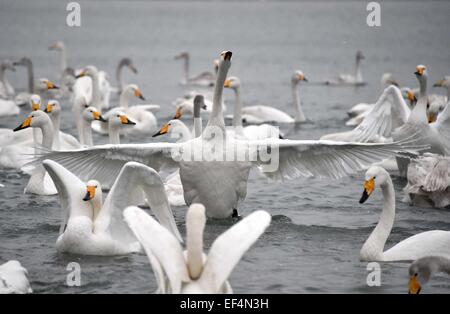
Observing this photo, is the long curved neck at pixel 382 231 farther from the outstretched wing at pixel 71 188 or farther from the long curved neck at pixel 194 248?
the outstretched wing at pixel 71 188

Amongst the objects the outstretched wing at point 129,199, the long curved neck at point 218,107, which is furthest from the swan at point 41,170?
the outstretched wing at point 129,199

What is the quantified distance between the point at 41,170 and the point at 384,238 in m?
5.00

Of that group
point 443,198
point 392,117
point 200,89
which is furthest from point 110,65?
point 443,198

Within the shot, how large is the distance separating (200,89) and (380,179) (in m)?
16.9

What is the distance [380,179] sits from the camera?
8359 mm

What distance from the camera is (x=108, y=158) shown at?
9867 millimetres

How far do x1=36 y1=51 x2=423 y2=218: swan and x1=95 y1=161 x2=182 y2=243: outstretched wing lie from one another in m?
0.90

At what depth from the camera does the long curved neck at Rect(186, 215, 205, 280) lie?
6555 millimetres

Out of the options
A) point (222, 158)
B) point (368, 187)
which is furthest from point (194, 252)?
point (222, 158)

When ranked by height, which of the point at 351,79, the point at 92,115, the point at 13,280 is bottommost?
the point at 13,280

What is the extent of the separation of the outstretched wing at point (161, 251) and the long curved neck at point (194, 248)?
67 millimetres

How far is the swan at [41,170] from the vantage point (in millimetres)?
11367

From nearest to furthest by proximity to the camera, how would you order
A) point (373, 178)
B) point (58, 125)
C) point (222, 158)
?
point (373, 178)
point (222, 158)
point (58, 125)

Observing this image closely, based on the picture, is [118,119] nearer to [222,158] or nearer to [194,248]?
[222,158]
